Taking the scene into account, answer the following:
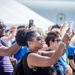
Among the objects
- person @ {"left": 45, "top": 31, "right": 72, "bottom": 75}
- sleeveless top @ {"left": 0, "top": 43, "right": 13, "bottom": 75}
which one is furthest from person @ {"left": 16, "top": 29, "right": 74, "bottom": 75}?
sleeveless top @ {"left": 0, "top": 43, "right": 13, "bottom": 75}

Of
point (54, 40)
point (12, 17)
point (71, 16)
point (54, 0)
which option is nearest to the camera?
point (54, 40)

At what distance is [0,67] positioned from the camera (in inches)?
124

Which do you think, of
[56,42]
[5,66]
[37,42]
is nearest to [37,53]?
[37,42]

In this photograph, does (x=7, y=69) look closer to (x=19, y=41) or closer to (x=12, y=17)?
(x=19, y=41)

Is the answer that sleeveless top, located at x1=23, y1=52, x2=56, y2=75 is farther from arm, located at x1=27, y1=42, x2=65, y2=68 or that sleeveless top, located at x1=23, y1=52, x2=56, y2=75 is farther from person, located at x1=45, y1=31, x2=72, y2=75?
person, located at x1=45, y1=31, x2=72, y2=75

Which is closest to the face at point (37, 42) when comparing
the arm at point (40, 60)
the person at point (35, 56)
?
the person at point (35, 56)

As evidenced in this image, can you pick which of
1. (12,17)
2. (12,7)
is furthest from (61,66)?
(12,7)

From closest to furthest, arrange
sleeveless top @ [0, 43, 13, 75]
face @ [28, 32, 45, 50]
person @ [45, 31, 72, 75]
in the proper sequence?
face @ [28, 32, 45, 50] < person @ [45, 31, 72, 75] < sleeveless top @ [0, 43, 13, 75]

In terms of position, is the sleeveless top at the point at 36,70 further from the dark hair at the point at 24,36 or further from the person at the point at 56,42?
the person at the point at 56,42

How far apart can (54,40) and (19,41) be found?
0.47 meters

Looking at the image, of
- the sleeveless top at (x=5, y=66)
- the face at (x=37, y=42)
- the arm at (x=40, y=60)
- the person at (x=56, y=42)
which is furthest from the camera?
the sleeveless top at (x=5, y=66)

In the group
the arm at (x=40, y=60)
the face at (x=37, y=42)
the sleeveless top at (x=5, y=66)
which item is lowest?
the sleeveless top at (x=5, y=66)

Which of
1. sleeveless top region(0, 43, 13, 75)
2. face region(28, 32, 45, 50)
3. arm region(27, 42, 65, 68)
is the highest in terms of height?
face region(28, 32, 45, 50)

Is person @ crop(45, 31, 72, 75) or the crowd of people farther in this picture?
person @ crop(45, 31, 72, 75)
